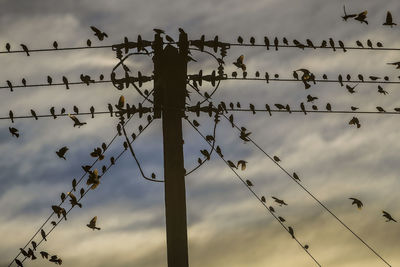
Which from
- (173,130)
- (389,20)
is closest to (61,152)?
(173,130)

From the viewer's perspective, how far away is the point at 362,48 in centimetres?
1128

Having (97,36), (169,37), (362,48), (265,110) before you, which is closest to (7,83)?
(97,36)

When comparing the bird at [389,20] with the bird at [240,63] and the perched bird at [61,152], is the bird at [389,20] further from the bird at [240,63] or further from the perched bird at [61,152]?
the perched bird at [61,152]

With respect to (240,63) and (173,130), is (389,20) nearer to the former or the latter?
(240,63)

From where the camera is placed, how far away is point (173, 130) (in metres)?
9.10

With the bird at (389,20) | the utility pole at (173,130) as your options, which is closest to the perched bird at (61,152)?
the utility pole at (173,130)

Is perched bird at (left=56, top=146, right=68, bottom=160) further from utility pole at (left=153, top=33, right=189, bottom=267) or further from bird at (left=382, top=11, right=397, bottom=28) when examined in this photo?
bird at (left=382, top=11, right=397, bottom=28)

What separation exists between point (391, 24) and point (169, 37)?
11.9 feet

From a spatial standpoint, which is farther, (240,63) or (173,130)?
(240,63)

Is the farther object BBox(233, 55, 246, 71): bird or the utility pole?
BBox(233, 55, 246, 71): bird

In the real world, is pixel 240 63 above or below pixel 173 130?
above

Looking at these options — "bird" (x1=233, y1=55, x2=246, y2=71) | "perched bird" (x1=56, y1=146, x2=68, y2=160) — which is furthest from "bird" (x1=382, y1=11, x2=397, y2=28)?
"perched bird" (x1=56, y1=146, x2=68, y2=160)

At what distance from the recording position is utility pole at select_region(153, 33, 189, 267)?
8.73 metres

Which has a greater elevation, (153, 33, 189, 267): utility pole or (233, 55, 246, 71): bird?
(233, 55, 246, 71): bird
